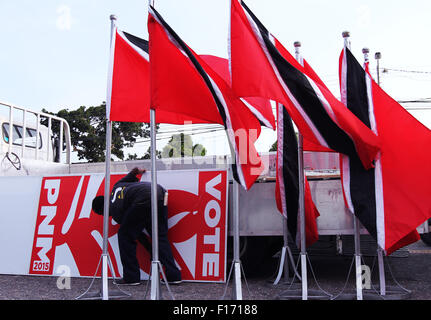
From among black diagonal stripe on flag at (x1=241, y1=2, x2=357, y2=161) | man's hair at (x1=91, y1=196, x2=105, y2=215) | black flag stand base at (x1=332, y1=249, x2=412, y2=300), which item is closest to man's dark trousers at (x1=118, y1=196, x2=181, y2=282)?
man's hair at (x1=91, y1=196, x2=105, y2=215)

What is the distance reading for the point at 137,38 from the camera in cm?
598

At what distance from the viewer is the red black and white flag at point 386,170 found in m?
5.14

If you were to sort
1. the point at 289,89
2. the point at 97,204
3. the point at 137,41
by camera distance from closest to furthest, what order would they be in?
the point at 289,89
the point at 137,41
the point at 97,204

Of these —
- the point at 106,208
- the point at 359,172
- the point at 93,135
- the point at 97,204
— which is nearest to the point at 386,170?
the point at 359,172

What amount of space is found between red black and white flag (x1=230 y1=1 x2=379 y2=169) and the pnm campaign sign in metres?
2.19

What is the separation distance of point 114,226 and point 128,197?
909 millimetres

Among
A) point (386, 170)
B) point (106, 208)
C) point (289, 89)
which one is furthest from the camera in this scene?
point (106, 208)

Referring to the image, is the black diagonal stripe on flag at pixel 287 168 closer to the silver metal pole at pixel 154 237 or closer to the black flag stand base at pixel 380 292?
the black flag stand base at pixel 380 292

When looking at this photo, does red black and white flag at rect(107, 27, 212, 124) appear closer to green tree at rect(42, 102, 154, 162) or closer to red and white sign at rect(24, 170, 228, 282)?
red and white sign at rect(24, 170, 228, 282)

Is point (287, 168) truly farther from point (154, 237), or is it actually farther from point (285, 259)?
point (154, 237)

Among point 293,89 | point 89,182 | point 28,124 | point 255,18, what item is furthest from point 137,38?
point 28,124

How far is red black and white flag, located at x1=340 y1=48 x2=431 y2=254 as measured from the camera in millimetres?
5145

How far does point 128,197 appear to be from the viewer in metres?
6.62

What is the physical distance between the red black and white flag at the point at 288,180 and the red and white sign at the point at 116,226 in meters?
0.96
